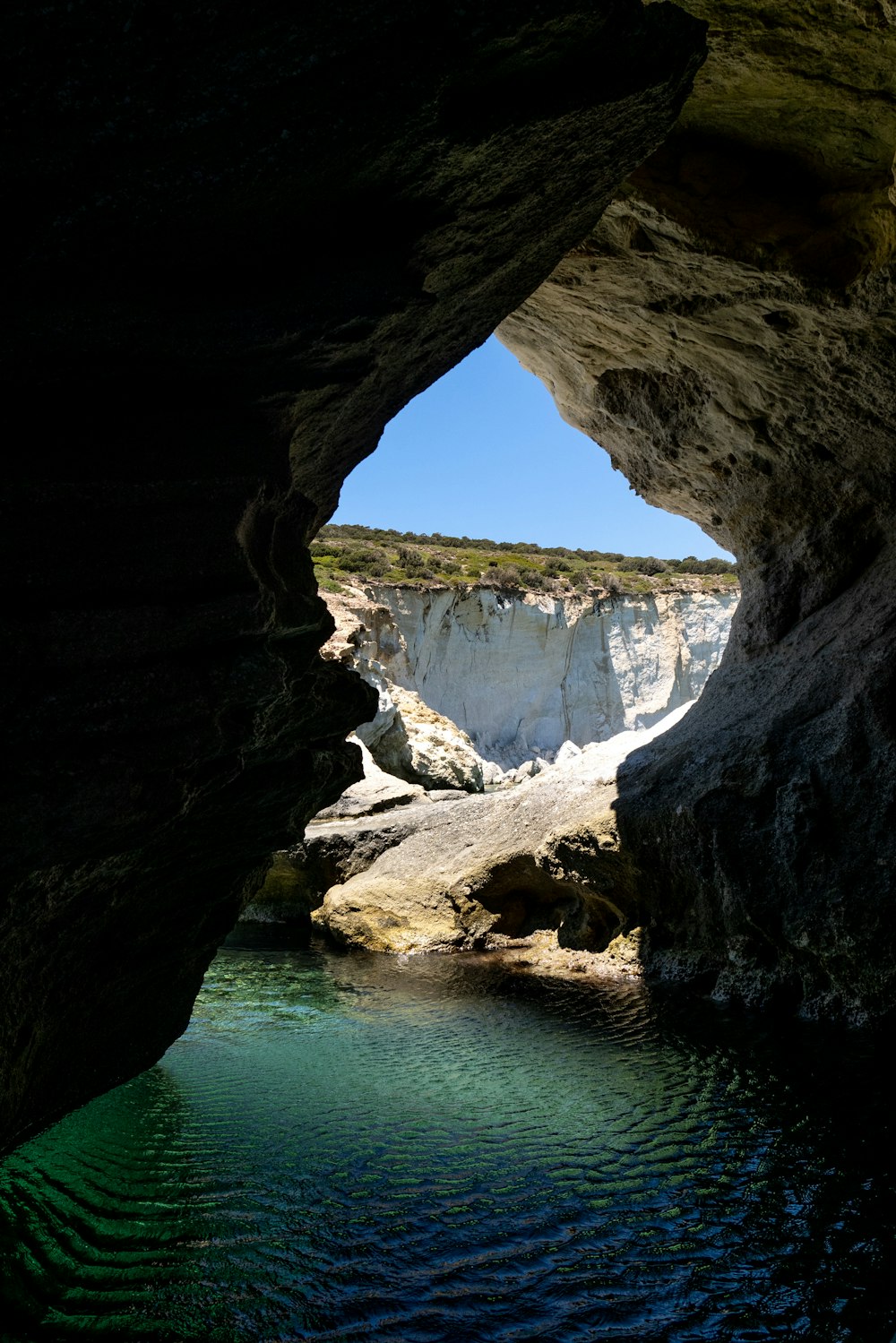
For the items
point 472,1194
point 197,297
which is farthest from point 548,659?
point 197,297

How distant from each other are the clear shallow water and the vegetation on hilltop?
37216 millimetres

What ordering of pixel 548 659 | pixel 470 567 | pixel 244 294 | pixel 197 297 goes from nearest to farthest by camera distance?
1. pixel 197 297
2. pixel 244 294
3. pixel 548 659
4. pixel 470 567

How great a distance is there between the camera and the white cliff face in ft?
186

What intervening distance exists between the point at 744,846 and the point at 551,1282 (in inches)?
342

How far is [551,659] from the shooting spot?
196ft

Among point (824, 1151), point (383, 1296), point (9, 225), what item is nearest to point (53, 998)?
point (383, 1296)

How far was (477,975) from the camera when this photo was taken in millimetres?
17766

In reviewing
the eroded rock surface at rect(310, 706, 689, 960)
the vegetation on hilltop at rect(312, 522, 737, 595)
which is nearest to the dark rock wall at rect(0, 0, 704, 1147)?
the eroded rock surface at rect(310, 706, 689, 960)

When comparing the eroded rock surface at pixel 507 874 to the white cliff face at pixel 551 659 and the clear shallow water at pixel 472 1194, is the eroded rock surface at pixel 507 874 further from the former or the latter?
the white cliff face at pixel 551 659

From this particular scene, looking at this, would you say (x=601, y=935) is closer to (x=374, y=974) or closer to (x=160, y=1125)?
(x=374, y=974)

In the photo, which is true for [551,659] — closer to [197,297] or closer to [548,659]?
[548,659]

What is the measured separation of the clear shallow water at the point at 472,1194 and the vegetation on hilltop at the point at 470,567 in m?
37.2

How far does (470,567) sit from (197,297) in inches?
2569

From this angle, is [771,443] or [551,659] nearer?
[771,443]
